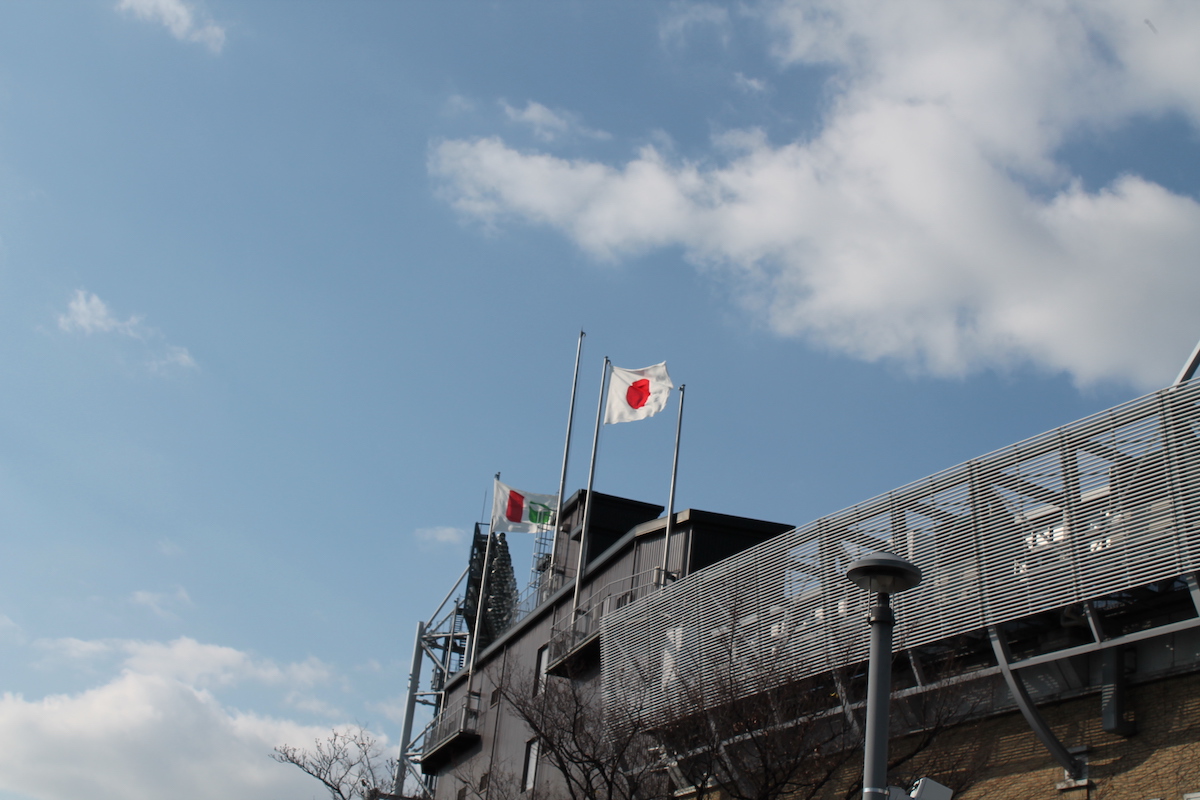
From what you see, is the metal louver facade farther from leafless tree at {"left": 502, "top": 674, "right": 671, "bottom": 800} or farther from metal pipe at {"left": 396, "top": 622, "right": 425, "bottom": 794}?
metal pipe at {"left": 396, "top": 622, "right": 425, "bottom": 794}

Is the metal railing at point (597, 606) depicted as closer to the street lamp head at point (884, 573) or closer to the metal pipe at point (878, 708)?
the metal pipe at point (878, 708)

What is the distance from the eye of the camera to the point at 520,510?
49312mm

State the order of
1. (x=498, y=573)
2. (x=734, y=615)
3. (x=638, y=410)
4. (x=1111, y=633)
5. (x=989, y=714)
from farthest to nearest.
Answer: (x=498, y=573)
(x=638, y=410)
(x=734, y=615)
(x=989, y=714)
(x=1111, y=633)

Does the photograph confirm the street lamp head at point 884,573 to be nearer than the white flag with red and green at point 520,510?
Yes

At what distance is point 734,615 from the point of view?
2772 cm

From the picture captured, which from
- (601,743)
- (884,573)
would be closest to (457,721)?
(601,743)

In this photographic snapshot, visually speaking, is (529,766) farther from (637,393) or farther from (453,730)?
(637,393)

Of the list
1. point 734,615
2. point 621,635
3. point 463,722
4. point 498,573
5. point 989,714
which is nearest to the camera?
point 989,714

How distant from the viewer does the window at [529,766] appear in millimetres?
40625

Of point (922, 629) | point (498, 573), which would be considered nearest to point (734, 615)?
point (922, 629)

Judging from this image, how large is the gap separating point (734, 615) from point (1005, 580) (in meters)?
7.05

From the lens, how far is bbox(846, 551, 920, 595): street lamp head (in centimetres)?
1220

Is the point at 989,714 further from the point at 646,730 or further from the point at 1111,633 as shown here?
the point at 646,730

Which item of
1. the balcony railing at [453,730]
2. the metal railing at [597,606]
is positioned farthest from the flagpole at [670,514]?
the balcony railing at [453,730]
